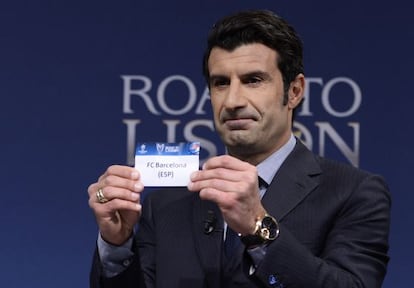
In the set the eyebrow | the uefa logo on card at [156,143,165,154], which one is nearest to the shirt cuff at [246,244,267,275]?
the uefa logo on card at [156,143,165,154]

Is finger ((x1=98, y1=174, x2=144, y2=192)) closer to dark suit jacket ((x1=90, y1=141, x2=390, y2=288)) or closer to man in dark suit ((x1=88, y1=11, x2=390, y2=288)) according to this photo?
man in dark suit ((x1=88, y1=11, x2=390, y2=288))

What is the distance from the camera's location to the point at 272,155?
2.03 metres

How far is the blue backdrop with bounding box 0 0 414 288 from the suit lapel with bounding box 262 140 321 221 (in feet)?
2.96

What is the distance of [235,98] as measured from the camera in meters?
1.93

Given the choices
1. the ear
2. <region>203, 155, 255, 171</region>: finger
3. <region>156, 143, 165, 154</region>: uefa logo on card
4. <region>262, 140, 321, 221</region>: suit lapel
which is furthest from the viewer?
the ear

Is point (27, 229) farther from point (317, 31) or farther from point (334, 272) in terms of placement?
point (334, 272)

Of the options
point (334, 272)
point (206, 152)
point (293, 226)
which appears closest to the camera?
point (334, 272)

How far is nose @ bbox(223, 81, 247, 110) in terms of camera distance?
6.30ft

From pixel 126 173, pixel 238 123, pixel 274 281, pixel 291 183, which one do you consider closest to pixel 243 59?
pixel 238 123

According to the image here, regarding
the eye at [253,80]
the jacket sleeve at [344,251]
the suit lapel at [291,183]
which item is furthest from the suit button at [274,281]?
the eye at [253,80]

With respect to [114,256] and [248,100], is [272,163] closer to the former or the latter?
[248,100]

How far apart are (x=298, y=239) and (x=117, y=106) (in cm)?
116

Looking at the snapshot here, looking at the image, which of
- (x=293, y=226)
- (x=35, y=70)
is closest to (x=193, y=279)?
(x=293, y=226)

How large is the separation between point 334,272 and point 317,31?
1.34m
